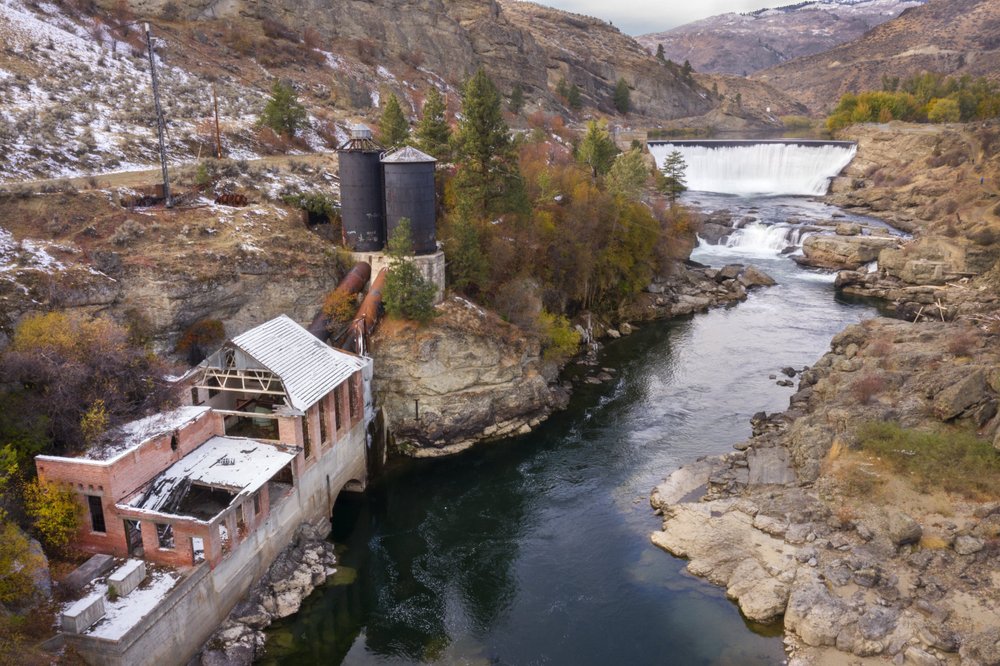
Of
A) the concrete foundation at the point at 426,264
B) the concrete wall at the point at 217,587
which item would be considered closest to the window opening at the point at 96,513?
the concrete wall at the point at 217,587

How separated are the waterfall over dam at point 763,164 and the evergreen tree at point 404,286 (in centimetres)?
6702

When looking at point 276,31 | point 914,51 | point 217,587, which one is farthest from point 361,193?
point 914,51

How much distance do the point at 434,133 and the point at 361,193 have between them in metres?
9.63

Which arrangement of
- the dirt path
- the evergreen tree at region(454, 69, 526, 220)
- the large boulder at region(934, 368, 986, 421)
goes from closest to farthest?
the large boulder at region(934, 368, 986, 421)
the dirt path
the evergreen tree at region(454, 69, 526, 220)

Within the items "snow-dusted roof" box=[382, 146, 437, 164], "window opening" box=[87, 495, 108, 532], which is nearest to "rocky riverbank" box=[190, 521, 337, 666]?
"window opening" box=[87, 495, 108, 532]

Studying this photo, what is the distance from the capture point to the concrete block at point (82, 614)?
1600 cm

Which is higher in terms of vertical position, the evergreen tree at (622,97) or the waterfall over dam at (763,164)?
the evergreen tree at (622,97)

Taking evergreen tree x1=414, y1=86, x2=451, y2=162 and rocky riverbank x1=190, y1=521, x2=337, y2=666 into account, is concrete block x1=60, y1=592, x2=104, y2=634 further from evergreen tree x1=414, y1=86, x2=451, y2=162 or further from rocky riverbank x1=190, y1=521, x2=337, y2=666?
evergreen tree x1=414, y1=86, x2=451, y2=162

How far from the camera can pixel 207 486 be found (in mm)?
21344

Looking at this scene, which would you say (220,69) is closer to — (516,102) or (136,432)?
(516,102)

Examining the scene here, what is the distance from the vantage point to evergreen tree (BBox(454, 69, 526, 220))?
38.1 m

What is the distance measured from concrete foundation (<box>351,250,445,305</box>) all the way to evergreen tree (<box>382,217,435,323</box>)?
989 mm

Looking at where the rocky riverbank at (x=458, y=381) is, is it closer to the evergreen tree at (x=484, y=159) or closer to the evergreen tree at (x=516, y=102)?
the evergreen tree at (x=484, y=159)

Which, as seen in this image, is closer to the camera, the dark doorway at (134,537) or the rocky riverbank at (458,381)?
the dark doorway at (134,537)
